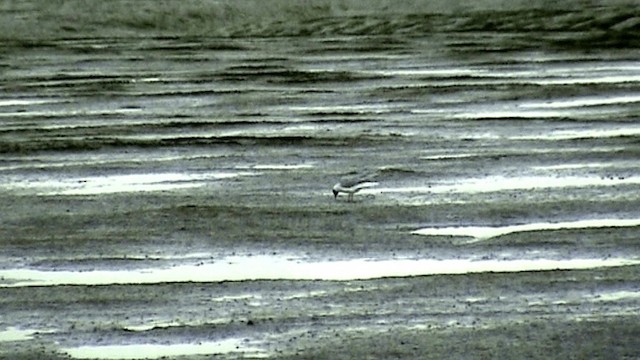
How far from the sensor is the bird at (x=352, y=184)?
288 centimetres

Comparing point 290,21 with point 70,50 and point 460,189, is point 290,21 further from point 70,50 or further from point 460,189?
point 460,189

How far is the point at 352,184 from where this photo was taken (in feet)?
9.68

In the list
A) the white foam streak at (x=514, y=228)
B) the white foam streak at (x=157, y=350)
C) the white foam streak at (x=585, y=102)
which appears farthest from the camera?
the white foam streak at (x=585, y=102)

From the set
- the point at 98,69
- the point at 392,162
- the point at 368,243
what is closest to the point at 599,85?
the point at 392,162

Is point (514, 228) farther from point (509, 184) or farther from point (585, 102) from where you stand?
point (585, 102)

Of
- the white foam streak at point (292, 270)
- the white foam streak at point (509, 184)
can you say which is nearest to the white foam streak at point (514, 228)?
the white foam streak at point (292, 270)

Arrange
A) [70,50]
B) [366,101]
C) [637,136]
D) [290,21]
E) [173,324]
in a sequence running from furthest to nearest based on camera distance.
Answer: [290,21] < [70,50] < [366,101] < [637,136] < [173,324]

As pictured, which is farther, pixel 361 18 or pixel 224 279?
pixel 361 18

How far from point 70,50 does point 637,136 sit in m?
2.45

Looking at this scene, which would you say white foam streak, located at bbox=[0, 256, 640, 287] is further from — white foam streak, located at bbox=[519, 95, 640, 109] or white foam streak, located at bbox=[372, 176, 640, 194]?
white foam streak, located at bbox=[519, 95, 640, 109]

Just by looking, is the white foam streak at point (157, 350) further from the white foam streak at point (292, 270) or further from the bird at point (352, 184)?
the bird at point (352, 184)

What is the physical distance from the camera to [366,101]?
4.08 metres

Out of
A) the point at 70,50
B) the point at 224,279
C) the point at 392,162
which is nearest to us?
the point at 224,279

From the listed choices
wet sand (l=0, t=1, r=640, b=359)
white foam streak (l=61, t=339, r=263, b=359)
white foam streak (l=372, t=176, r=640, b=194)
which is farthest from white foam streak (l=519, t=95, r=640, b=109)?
white foam streak (l=61, t=339, r=263, b=359)
